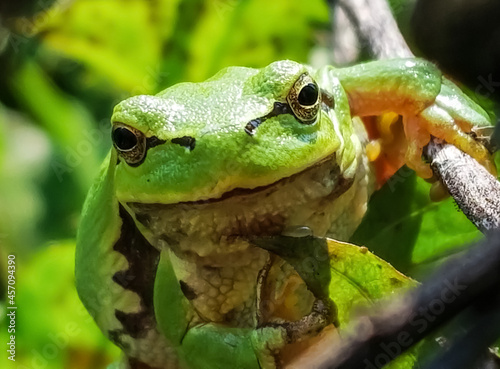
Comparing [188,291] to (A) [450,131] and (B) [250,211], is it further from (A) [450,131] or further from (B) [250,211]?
(A) [450,131]

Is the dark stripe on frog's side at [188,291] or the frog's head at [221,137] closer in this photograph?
the frog's head at [221,137]

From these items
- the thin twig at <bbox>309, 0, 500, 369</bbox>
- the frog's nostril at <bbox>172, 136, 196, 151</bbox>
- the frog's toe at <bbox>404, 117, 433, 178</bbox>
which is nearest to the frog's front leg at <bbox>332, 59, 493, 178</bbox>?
the frog's toe at <bbox>404, 117, 433, 178</bbox>

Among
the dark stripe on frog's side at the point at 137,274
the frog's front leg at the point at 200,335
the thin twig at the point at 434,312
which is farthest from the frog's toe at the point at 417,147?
the thin twig at the point at 434,312

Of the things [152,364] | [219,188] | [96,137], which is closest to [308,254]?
[219,188]

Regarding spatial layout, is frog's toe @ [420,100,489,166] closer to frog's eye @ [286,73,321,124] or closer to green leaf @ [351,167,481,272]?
green leaf @ [351,167,481,272]

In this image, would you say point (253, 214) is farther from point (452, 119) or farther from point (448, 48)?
point (448, 48)

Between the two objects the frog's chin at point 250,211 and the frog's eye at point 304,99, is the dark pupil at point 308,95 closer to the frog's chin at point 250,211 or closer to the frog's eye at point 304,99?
the frog's eye at point 304,99

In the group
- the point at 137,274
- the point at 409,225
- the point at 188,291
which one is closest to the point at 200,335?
the point at 188,291

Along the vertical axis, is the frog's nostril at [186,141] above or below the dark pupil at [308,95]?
below
